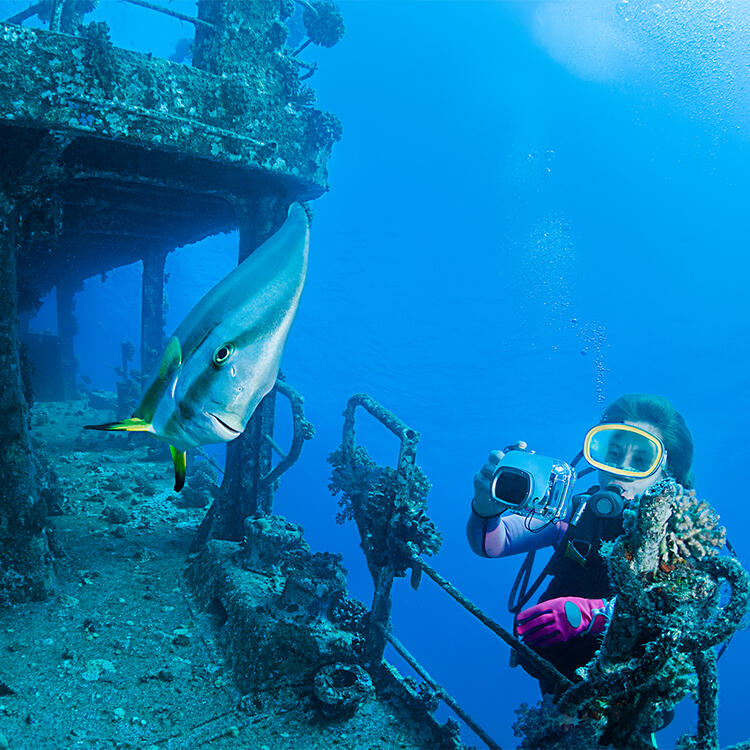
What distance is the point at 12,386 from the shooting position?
393cm

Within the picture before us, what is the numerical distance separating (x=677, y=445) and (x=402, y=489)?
2.16m

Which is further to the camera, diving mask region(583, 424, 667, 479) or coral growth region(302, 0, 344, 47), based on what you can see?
coral growth region(302, 0, 344, 47)

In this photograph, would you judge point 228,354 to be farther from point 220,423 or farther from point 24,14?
point 24,14

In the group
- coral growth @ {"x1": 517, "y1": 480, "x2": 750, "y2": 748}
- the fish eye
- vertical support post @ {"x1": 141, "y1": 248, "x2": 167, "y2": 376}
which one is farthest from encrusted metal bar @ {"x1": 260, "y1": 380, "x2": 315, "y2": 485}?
the fish eye

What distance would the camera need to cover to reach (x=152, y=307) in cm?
974

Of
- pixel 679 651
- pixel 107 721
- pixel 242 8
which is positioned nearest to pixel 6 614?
pixel 107 721

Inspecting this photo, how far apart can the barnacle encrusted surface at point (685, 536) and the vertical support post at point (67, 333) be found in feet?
61.5

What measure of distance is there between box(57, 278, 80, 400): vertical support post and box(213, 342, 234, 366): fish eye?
18.6 meters

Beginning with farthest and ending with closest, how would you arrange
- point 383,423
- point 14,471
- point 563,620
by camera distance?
point 383,423 < point 14,471 < point 563,620

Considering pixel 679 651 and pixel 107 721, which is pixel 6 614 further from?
pixel 679 651

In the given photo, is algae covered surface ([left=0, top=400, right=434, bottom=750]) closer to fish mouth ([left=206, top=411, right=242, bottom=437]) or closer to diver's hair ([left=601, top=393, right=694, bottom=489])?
diver's hair ([left=601, top=393, right=694, bottom=489])

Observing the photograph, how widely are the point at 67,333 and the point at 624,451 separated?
18.6 m

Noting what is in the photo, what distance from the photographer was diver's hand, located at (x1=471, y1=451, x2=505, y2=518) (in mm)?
2781

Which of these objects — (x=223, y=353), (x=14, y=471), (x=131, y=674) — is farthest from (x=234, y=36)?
(x=131, y=674)
